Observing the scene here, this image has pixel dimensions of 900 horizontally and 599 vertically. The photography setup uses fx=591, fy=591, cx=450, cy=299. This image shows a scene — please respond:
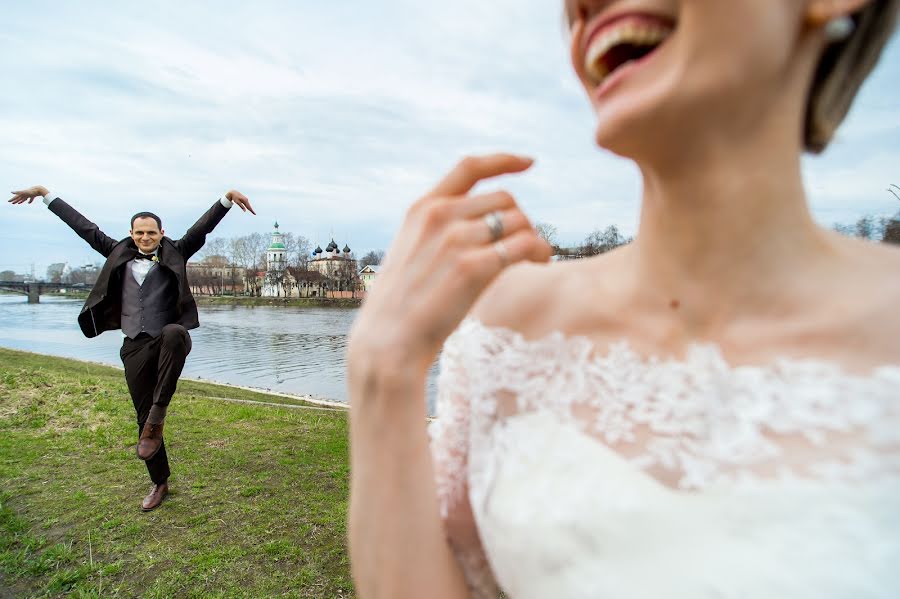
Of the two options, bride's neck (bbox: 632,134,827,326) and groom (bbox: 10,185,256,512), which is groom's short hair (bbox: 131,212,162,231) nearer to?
groom (bbox: 10,185,256,512)

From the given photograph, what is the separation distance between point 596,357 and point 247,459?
7.33 m

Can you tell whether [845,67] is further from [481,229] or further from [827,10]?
[481,229]

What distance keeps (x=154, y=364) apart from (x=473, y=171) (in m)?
5.76

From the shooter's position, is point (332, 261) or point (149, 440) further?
point (332, 261)

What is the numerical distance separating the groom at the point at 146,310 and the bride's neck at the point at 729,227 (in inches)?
221

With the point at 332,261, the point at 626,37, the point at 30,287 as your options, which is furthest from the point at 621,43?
the point at 332,261

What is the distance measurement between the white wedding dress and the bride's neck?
0.12m

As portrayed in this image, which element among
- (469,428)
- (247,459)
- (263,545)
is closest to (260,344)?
(247,459)

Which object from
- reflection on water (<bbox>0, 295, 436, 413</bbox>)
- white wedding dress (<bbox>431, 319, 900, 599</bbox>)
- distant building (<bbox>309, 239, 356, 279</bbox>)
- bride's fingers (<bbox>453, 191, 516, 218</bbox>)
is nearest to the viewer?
white wedding dress (<bbox>431, 319, 900, 599</bbox>)

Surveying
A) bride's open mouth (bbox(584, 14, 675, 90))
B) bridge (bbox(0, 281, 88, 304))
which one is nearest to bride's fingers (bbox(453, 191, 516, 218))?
bride's open mouth (bbox(584, 14, 675, 90))

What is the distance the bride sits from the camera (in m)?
0.86

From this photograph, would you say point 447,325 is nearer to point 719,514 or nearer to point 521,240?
point 521,240

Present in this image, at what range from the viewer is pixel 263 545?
534 centimetres

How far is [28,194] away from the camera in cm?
616
